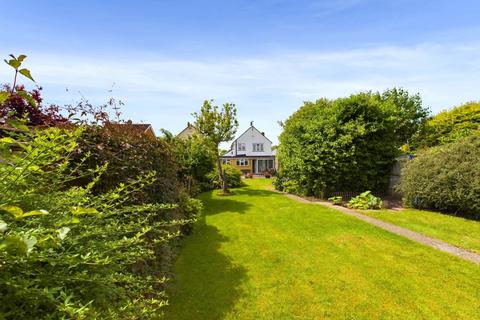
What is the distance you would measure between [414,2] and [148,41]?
28.7ft

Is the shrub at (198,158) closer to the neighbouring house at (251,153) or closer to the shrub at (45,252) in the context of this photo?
the shrub at (45,252)

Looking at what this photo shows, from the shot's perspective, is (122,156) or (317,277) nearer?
(122,156)

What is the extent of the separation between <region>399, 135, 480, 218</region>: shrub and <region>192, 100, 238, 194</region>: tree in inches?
433

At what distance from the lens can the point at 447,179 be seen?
10.3 metres

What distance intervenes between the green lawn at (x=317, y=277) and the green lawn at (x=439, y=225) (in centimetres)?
145

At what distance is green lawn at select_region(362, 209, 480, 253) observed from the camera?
295 inches

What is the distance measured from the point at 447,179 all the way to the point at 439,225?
2.51m

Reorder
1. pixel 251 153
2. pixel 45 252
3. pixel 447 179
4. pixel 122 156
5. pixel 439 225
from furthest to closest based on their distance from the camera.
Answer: pixel 251 153 → pixel 447 179 → pixel 439 225 → pixel 122 156 → pixel 45 252

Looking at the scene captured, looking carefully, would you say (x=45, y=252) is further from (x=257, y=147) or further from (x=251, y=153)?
(x=257, y=147)

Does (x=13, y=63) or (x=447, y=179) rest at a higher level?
(x=13, y=63)

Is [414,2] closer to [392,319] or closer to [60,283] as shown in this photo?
[392,319]

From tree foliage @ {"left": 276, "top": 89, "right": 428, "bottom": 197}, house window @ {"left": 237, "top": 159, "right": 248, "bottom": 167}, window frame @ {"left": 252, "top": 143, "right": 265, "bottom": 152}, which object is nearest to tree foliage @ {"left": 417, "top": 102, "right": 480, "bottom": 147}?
tree foliage @ {"left": 276, "top": 89, "right": 428, "bottom": 197}

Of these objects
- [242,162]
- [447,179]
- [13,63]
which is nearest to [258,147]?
[242,162]

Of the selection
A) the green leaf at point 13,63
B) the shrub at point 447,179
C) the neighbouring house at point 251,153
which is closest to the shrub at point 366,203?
the shrub at point 447,179
